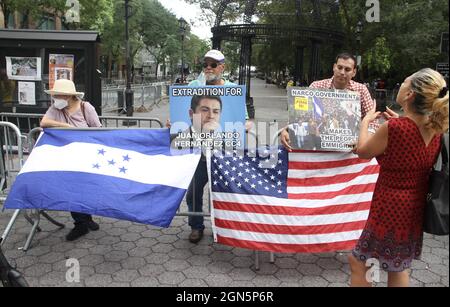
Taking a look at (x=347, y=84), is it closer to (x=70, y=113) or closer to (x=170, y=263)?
(x=170, y=263)

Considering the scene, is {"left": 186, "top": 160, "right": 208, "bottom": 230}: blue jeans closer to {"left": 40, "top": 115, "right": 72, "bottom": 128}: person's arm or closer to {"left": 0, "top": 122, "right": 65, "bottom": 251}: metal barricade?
{"left": 40, "top": 115, "right": 72, "bottom": 128}: person's arm

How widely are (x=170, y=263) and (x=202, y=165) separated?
3.66 ft

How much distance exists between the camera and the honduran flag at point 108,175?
3.90m

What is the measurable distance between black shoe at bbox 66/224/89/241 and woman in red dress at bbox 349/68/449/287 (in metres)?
3.31

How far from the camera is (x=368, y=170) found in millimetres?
4113

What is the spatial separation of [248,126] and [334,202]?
1.19 meters

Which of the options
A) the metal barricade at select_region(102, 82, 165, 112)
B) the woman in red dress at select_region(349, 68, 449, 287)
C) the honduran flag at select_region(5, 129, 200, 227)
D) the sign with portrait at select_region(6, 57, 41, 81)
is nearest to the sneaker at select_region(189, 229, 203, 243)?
the honduran flag at select_region(5, 129, 200, 227)

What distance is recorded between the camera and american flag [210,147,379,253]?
3.91 meters

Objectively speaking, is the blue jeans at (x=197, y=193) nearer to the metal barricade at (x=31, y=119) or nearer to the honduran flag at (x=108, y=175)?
the honduran flag at (x=108, y=175)

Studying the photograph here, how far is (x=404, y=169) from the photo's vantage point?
252cm

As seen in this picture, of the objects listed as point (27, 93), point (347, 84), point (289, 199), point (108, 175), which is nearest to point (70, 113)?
point (108, 175)

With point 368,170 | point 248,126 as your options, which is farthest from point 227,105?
point 368,170

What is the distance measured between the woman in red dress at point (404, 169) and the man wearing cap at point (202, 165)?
1908 mm
